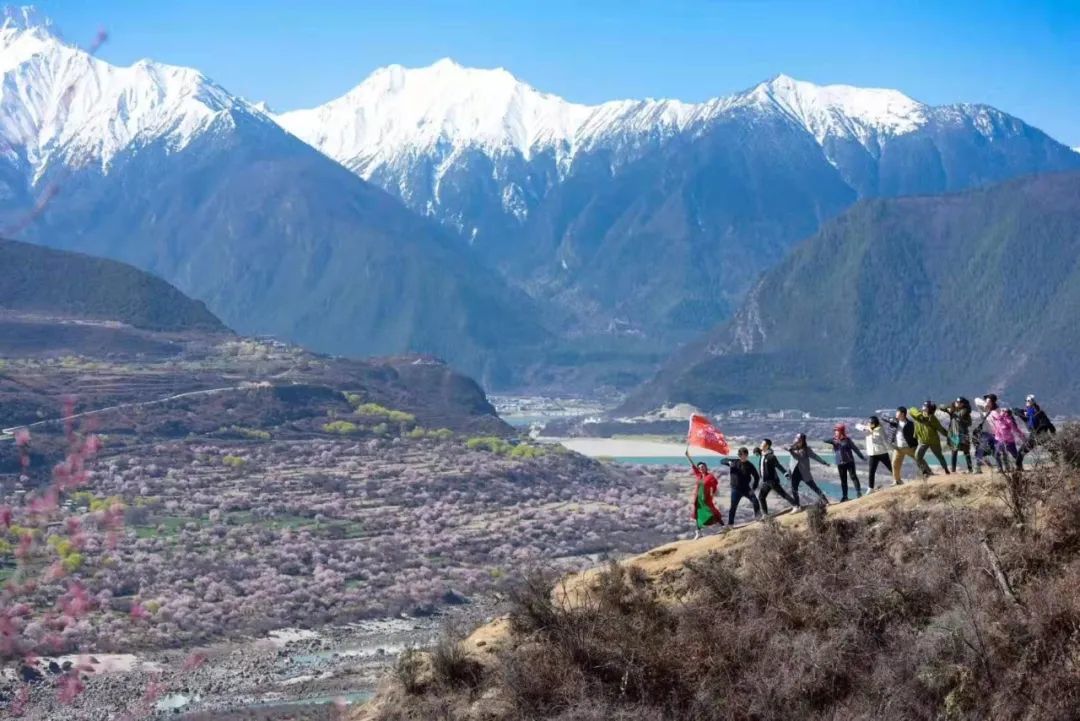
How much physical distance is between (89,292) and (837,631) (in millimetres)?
149117

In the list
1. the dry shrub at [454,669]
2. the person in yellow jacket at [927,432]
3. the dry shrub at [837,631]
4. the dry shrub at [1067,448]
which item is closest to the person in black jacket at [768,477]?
the dry shrub at [837,631]

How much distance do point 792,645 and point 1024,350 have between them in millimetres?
176849

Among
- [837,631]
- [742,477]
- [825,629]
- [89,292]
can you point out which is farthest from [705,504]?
[89,292]

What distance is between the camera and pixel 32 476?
96.1 metres

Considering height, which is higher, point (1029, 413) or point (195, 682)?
point (1029, 413)

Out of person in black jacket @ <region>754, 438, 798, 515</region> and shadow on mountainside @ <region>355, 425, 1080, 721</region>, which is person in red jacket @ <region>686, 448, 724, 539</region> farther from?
shadow on mountainside @ <region>355, 425, 1080, 721</region>

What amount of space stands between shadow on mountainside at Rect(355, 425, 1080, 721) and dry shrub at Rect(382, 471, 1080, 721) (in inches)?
1.1

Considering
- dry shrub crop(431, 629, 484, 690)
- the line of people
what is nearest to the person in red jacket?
the line of people

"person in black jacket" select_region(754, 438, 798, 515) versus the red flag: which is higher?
the red flag

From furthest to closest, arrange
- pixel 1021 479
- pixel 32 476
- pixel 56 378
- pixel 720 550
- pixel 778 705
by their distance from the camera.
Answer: pixel 56 378 < pixel 32 476 < pixel 720 550 < pixel 1021 479 < pixel 778 705

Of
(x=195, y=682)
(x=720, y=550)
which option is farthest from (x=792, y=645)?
(x=195, y=682)

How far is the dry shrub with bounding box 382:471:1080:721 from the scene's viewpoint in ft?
88.5

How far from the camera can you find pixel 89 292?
169000 millimetres

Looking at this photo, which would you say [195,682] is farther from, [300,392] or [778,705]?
[300,392]
